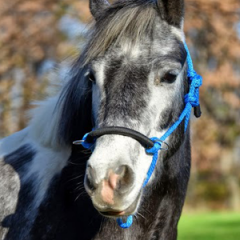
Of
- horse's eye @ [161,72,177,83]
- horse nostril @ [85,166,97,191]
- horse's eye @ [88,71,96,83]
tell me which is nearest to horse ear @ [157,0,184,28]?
horse's eye @ [161,72,177,83]

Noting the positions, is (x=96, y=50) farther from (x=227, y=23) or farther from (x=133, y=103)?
(x=227, y=23)

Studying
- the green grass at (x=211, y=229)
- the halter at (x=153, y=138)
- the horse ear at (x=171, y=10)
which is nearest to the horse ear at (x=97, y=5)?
the horse ear at (x=171, y=10)

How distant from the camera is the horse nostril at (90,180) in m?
2.59

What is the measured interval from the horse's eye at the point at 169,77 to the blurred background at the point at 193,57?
861 centimetres

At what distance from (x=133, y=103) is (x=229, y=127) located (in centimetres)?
2054

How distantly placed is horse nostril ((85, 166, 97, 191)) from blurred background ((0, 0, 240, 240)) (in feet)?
29.4

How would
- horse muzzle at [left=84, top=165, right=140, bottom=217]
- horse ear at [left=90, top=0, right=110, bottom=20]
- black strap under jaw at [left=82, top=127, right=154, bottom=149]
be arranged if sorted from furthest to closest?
1. horse ear at [left=90, top=0, right=110, bottom=20]
2. black strap under jaw at [left=82, top=127, right=154, bottom=149]
3. horse muzzle at [left=84, top=165, right=140, bottom=217]

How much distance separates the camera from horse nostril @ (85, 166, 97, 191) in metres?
2.59

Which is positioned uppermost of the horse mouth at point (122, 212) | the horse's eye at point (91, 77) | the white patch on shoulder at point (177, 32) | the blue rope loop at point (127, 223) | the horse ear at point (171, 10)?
the horse ear at point (171, 10)

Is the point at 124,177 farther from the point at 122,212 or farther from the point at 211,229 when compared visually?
the point at 211,229

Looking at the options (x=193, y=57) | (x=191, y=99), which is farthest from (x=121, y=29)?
(x=193, y=57)

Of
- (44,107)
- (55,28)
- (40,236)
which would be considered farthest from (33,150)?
(55,28)

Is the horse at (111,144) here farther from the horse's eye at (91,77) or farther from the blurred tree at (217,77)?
the blurred tree at (217,77)

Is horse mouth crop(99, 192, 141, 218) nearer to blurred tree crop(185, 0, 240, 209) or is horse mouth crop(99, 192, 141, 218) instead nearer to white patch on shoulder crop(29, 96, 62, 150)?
white patch on shoulder crop(29, 96, 62, 150)
